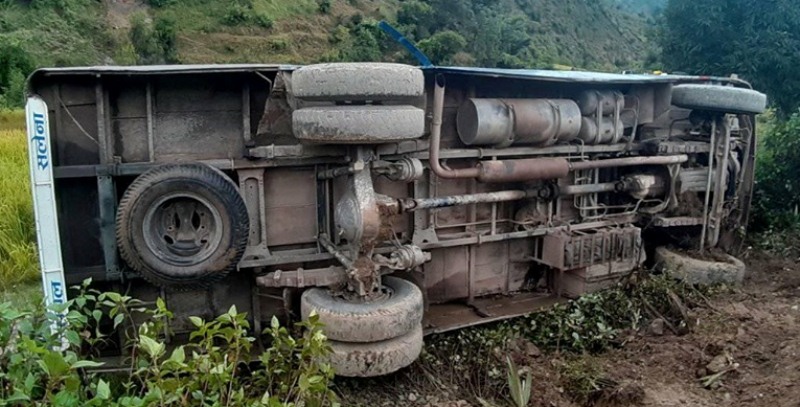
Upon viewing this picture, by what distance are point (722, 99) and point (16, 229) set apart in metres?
7.25

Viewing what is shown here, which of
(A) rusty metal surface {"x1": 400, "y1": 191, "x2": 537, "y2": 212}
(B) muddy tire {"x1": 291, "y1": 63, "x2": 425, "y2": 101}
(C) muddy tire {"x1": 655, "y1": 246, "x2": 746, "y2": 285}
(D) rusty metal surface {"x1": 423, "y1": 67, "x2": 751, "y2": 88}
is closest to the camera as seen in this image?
→ (B) muddy tire {"x1": 291, "y1": 63, "x2": 425, "y2": 101}

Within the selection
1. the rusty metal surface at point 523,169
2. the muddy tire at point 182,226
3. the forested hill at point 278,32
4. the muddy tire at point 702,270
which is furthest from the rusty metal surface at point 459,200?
the forested hill at point 278,32

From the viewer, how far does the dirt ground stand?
4.04 m

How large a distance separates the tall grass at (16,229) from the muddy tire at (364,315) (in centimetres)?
320

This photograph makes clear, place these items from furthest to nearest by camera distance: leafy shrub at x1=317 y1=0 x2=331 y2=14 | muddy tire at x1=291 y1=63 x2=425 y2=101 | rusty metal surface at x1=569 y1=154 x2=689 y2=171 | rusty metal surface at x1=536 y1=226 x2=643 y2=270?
leafy shrub at x1=317 y1=0 x2=331 y2=14 → rusty metal surface at x1=569 y1=154 x2=689 y2=171 → rusty metal surface at x1=536 y1=226 x2=643 y2=270 → muddy tire at x1=291 y1=63 x2=425 y2=101

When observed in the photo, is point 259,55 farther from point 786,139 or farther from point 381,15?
point 786,139

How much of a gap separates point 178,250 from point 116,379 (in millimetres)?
890

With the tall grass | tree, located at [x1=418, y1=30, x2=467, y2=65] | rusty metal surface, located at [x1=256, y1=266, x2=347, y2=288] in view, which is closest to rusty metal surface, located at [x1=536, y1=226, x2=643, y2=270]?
rusty metal surface, located at [x1=256, y1=266, x2=347, y2=288]

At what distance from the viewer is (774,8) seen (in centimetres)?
1225

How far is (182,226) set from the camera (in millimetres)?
4168

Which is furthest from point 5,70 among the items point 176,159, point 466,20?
point 466,20

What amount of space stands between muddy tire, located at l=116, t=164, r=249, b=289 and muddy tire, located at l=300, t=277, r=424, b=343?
25.4 inches

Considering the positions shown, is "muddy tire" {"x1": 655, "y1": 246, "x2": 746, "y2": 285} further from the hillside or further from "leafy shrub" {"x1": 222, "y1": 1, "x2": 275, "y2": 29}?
the hillside

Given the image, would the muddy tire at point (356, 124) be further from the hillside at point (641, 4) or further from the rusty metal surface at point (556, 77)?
the hillside at point (641, 4)
